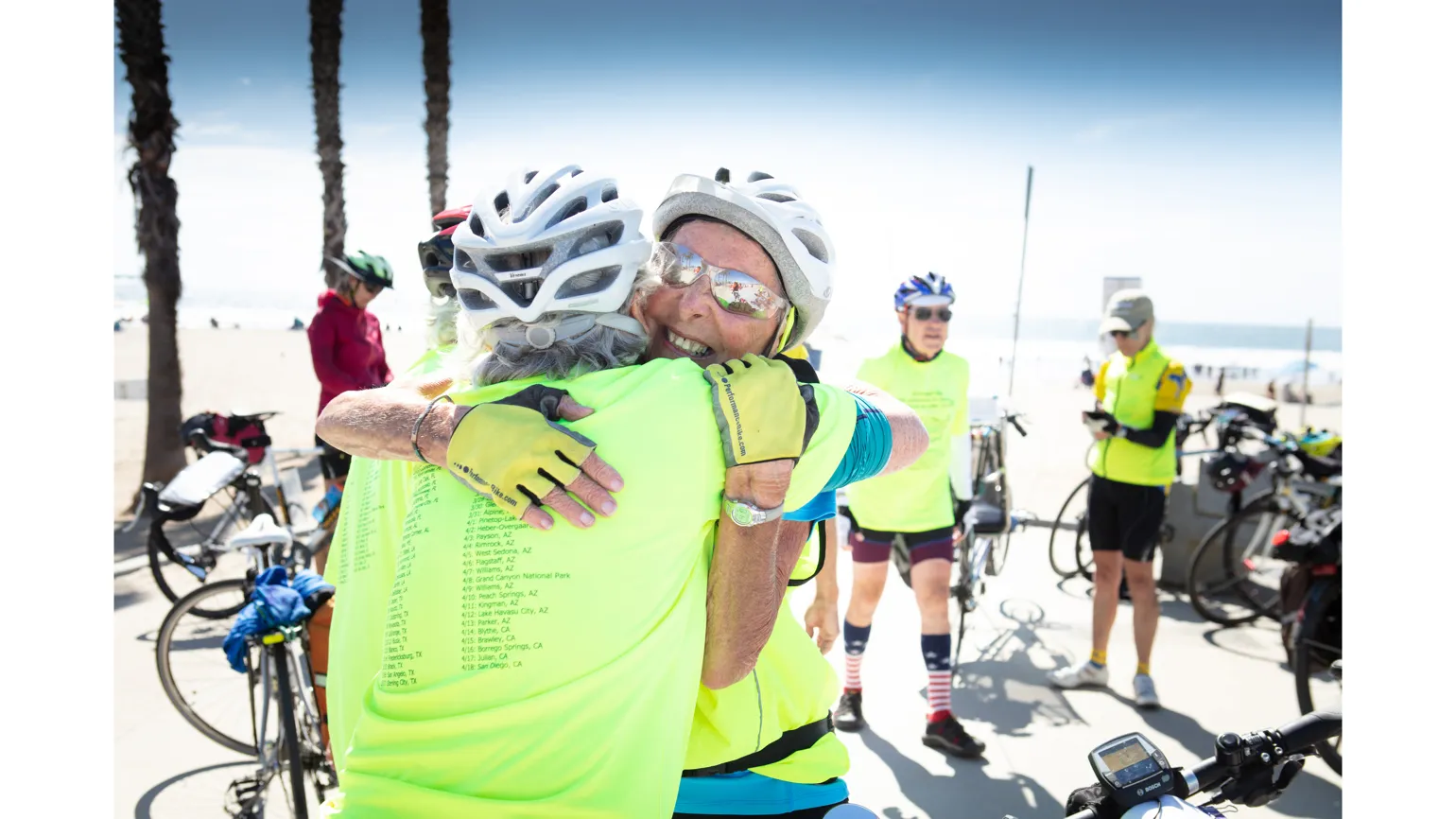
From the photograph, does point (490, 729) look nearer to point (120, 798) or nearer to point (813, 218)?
point (813, 218)

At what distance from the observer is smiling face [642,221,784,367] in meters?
1.82

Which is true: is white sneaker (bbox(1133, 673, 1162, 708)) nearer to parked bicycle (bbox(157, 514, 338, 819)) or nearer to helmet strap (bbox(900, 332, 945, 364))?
helmet strap (bbox(900, 332, 945, 364))

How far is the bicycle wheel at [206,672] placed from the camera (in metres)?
4.20

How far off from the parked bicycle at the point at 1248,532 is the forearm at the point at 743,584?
574cm

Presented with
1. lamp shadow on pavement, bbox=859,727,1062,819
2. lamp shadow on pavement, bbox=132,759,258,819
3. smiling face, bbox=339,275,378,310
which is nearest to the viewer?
lamp shadow on pavement, bbox=132,759,258,819

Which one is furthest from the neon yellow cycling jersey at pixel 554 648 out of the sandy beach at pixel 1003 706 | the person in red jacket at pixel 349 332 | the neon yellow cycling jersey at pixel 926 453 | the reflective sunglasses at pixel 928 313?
the person in red jacket at pixel 349 332

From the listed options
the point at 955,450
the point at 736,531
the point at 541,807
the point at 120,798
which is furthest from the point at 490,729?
the point at 955,450

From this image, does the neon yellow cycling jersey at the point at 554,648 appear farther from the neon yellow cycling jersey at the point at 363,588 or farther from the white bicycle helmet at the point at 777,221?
the white bicycle helmet at the point at 777,221

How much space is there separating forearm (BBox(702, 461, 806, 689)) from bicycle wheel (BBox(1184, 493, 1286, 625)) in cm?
582

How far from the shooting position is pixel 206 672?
4.71m

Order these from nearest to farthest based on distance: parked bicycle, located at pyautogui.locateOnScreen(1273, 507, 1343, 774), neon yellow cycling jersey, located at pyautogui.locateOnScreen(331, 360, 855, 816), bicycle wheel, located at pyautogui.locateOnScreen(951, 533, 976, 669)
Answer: neon yellow cycling jersey, located at pyautogui.locateOnScreen(331, 360, 855, 816), parked bicycle, located at pyautogui.locateOnScreen(1273, 507, 1343, 774), bicycle wheel, located at pyautogui.locateOnScreen(951, 533, 976, 669)

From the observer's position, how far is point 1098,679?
5.09 metres

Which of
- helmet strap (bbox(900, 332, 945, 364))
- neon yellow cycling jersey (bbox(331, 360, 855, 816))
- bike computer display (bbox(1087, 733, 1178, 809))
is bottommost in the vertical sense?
bike computer display (bbox(1087, 733, 1178, 809))

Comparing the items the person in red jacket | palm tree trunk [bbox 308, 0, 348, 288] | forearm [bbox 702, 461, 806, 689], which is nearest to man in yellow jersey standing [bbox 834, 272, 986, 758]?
forearm [bbox 702, 461, 806, 689]
